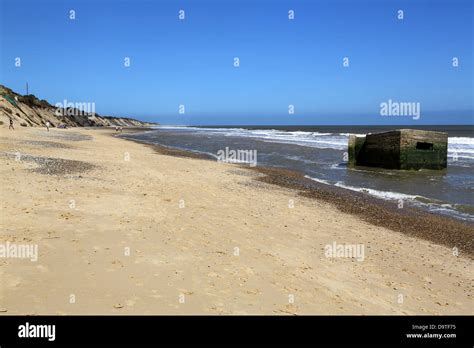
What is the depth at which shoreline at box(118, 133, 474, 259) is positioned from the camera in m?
9.23

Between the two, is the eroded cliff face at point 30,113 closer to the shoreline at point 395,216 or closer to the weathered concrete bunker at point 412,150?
the weathered concrete bunker at point 412,150

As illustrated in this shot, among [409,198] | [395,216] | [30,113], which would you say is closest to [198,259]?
[395,216]

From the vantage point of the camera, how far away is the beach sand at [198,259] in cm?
471

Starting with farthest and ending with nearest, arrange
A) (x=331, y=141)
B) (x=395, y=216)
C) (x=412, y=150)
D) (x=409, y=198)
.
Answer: (x=331, y=141) → (x=412, y=150) → (x=409, y=198) → (x=395, y=216)

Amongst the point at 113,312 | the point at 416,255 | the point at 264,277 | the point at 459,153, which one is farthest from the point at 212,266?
the point at 459,153

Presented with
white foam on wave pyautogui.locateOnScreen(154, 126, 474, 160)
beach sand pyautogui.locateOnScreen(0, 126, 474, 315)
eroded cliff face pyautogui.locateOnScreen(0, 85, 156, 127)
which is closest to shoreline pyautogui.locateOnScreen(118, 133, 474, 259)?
beach sand pyautogui.locateOnScreen(0, 126, 474, 315)

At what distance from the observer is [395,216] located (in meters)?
11.2

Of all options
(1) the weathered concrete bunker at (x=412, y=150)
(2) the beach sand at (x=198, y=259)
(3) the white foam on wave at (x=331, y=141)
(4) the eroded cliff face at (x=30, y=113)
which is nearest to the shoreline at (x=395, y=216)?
(2) the beach sand at (x=198, y=259)

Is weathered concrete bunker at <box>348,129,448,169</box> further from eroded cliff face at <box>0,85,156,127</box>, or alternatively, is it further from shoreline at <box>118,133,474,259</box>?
eroded cliff face at <box>0,85,156,127</box>

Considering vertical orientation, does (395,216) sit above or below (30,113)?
below

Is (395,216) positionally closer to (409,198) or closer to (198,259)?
(409,198)

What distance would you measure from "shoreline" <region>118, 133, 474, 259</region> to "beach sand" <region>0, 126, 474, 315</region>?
45 cm

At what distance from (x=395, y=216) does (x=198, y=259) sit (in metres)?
7.11
